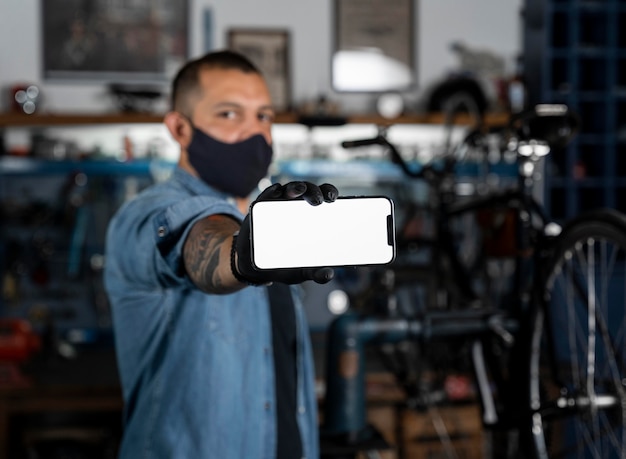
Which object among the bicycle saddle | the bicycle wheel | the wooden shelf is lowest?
the bicycle wheel

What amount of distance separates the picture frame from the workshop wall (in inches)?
2.2

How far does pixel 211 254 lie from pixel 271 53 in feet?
13.8

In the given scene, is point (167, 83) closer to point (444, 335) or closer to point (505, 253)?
point (505, 253)

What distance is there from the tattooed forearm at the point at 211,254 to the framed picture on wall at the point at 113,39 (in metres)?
4.11

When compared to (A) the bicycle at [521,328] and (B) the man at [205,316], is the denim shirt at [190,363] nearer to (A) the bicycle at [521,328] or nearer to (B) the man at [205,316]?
(B) the man at [205,316]

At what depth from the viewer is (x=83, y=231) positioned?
16.0 feet

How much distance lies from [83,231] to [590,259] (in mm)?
3525

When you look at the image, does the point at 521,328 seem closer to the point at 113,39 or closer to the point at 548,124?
the point at 548,124

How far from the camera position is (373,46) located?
17.2 ft

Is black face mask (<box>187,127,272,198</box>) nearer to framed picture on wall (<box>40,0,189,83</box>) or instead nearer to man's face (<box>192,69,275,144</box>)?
man's face (<box>192,69,275,144</box>)

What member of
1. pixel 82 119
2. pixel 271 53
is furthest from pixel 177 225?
pixel 271 53

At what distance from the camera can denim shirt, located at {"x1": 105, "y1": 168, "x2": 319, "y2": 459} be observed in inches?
58.8

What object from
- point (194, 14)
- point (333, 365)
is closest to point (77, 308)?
point (194, 14)

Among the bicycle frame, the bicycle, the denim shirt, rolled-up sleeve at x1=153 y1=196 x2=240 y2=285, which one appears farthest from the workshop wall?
rolled-up sleeve at x1=153 y1=196 x2=240 y2=285
